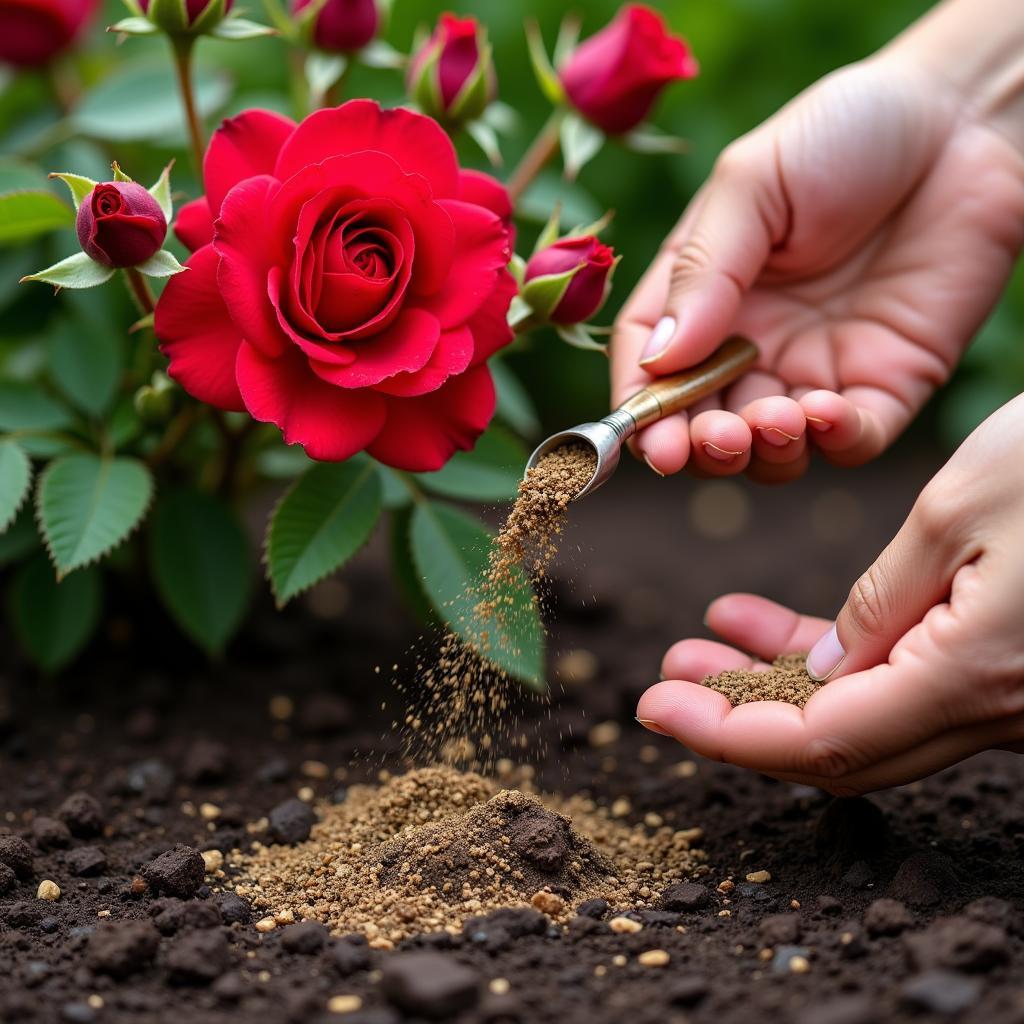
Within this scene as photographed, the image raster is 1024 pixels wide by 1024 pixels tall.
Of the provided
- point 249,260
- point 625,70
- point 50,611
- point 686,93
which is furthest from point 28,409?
point 686,93

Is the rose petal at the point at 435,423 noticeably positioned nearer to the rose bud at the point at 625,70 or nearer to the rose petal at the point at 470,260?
the rose petal at the point at 470,260

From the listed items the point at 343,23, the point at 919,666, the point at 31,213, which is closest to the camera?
the point at 919,666

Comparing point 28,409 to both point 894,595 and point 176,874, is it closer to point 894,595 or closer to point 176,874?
point 176,874

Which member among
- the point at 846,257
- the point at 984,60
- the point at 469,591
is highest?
the point at 984,60

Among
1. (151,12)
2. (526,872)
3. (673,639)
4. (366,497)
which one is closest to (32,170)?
(151,12)

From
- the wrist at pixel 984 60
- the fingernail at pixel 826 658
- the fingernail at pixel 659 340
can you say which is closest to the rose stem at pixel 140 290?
the fingernail at pixel 659 340

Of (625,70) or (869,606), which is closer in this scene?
(869,606)
